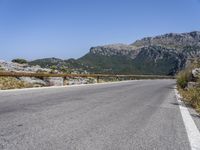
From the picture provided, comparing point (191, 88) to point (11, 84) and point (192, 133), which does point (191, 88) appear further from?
point (192, 133)

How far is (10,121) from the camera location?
22.9 feet

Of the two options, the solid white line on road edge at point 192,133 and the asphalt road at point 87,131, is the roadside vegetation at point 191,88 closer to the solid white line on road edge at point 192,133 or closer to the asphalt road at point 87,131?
the solid white line on road edge at point 192,133

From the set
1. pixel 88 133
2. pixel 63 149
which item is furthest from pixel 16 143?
pixel 88 133

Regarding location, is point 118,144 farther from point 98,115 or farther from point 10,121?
point 98,115

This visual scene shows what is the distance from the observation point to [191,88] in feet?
63.7

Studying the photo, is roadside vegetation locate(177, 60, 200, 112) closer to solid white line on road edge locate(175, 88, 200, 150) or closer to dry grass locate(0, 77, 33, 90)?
solid white line on road edge locate(175, 88, 200, 150)

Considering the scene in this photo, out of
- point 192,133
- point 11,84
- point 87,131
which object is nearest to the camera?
point 87,131

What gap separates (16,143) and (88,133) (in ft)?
4.72

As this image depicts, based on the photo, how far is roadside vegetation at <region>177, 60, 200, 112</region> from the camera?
46.4 ft

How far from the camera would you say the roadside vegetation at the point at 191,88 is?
1415cm

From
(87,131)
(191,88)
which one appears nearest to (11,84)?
(191,88)

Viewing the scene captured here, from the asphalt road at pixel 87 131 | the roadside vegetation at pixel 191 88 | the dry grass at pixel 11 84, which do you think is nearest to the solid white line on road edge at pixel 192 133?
the asphalt road at pixel 87 131

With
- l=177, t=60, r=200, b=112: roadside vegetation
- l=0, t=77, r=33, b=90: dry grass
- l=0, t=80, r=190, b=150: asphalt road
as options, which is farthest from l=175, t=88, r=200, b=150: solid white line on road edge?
l=0, t=77, r=33, b=90: dry grass

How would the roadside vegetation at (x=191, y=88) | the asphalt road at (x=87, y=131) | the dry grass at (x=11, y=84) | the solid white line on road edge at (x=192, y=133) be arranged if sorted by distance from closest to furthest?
the asphalt road at (x=87, y=131)
the solid white line on road edge at (x=192, y=133)
the roadside vegetation at (x=191, y=88)
the dry grass at (x=11, y=84)
